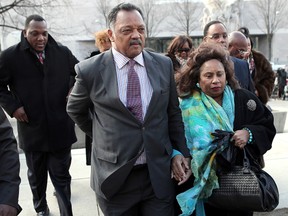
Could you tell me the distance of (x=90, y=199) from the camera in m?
4.29

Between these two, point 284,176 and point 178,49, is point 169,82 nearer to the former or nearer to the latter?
point 178,49

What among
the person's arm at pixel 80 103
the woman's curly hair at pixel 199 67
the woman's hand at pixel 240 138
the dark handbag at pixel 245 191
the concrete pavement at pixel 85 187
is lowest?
the concrete pavement at pixel 85 187

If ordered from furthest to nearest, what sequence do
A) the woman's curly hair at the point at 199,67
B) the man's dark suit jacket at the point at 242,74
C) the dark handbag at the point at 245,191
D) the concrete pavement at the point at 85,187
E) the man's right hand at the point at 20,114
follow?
the concrete pavement at the point at 85,187
the man's right hand at the point at 20,114
the man's dark suit jacket at the point at 242,74
the woman's curly hair at the point at 199,67
the dark handbag at the point at 245,191

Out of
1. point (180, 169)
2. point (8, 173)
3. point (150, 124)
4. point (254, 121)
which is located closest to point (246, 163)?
point (254, 121)

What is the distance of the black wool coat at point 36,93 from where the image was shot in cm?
353

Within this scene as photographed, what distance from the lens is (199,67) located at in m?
2.55

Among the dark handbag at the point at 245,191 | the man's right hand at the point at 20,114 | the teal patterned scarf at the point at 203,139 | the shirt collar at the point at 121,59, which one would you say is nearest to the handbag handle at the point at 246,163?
the dark handbag at the point at 245,191

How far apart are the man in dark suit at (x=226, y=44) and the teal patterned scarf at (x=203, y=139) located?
64 cm

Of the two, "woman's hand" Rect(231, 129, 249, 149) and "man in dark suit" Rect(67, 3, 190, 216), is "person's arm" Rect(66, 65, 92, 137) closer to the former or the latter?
"man in dark suit" Rect(67, 3, 190, 216)

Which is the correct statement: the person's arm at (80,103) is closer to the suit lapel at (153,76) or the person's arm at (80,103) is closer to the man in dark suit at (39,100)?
the suit lapel at (153,76)

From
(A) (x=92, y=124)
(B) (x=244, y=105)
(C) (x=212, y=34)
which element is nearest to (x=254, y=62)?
(C) (x=212, y=34)

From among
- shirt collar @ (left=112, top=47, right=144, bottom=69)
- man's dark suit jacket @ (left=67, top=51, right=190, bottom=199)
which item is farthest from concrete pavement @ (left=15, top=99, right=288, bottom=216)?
shirt collar @ (left=112, top=47, right=144, bottom=69)

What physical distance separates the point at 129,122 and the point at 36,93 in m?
1.72

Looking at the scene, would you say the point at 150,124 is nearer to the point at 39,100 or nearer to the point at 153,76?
the point at 153,76
